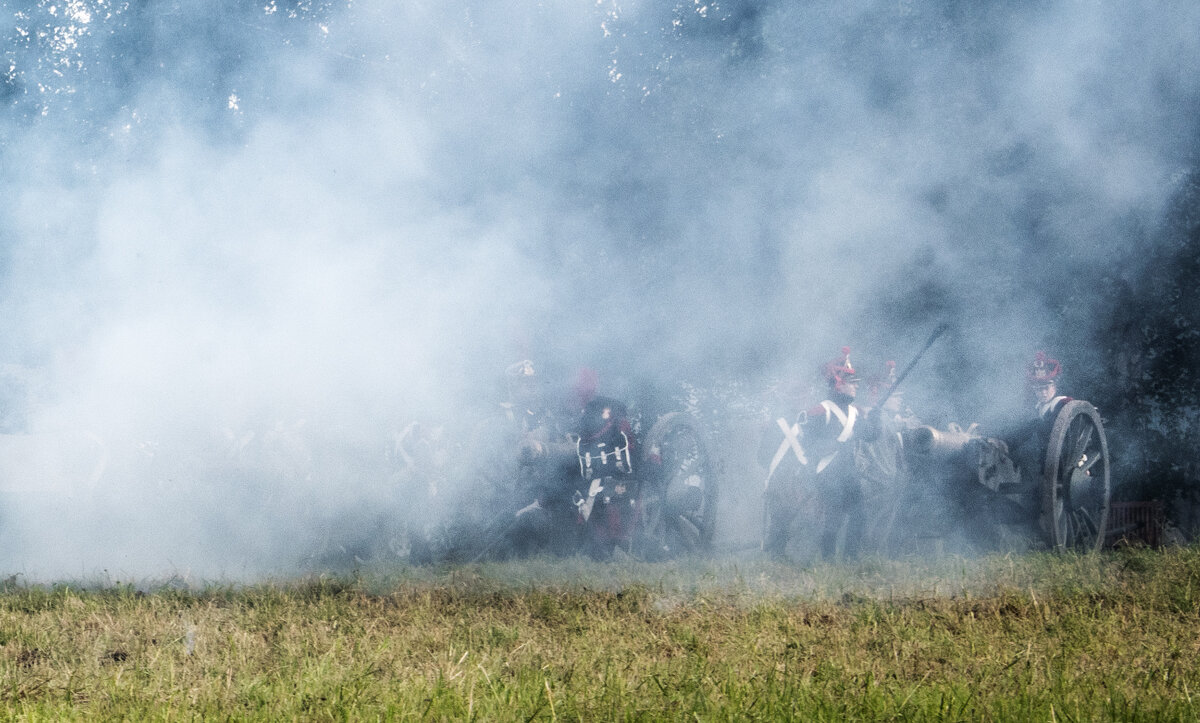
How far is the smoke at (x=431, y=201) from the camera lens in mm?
5199

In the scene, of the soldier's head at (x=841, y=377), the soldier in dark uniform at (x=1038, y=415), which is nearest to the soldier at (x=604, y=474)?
the soldier's head at (x=841, y=377)

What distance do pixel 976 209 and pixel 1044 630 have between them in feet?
13.7

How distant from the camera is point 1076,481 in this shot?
5.93 m

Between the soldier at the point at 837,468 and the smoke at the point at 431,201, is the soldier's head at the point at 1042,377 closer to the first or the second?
the smoke at the point at 431,201

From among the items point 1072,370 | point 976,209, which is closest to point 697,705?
point 976,209

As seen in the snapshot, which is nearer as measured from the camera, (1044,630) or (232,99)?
(1044,630)

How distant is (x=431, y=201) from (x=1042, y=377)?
3.44 m

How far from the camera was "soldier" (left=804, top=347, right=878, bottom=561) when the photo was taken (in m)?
6.01

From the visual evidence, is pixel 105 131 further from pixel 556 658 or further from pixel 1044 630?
pixel 1044 630

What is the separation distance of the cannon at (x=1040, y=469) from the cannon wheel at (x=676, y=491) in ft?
3.96

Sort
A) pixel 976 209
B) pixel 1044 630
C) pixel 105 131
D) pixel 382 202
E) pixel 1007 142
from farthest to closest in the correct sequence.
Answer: pixel 976 209, pixel 1007 142, pixel 382 202, pixel 105 131, pixel 1044 630

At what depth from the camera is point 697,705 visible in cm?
240

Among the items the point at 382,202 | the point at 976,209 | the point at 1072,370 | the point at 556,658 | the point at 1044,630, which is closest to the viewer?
the point at 556,658

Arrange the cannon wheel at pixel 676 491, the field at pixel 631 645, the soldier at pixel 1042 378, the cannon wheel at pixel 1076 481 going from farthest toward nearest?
the cannon wheel at pixel 676 491 → the soldier at pixel 1042 378 → the cannon wheel at pixel 1076 481 → the field at pixel 631 645
